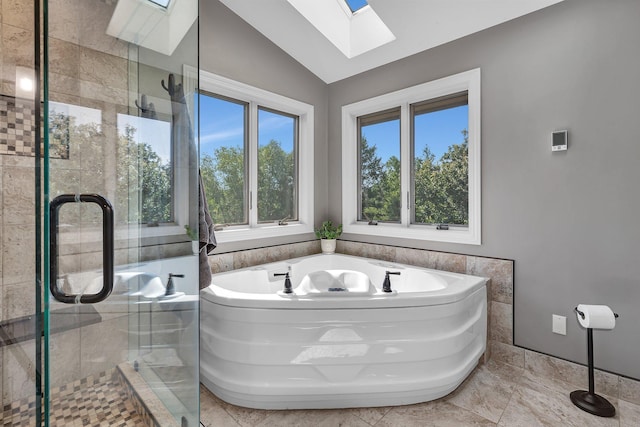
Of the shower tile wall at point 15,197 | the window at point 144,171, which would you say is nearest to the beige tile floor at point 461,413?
the shower tile wall at point 15,197

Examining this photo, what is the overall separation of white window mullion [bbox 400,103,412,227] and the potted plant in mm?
698

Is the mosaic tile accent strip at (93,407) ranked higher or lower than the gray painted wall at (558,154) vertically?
lower

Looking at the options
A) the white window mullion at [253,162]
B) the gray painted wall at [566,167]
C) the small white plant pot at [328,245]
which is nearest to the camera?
the gray painted wall at [566,167]

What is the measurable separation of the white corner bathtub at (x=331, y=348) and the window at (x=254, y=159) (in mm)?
960

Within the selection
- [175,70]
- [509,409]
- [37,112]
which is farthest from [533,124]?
[37,112]

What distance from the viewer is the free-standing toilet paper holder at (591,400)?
5.57 feet

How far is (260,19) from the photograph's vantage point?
101 inches

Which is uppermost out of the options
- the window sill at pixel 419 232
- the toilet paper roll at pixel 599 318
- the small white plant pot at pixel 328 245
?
the window sill at pixel 419 232

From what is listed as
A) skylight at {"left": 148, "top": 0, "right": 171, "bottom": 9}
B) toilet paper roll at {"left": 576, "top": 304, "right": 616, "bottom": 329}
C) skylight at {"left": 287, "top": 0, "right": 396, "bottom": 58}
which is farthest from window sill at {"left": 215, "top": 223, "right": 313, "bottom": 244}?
toilet paper roll at {"left": 576, "top": 304, "right": 616, "bottom": 329}

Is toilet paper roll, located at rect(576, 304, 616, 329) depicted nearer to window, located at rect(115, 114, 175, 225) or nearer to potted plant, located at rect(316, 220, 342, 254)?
potted plant, located at rect(316, 220, 342, 254)

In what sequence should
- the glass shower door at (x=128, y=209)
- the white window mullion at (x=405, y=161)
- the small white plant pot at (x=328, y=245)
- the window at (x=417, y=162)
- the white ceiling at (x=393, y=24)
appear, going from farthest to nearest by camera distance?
the small white plant pot at (x=328, y=245)
the white window mullion at (x=405, y=161)
the window at (x=417, y=162)
the white ceiling at (x=393, y=24)
the glass shower door at (x=128, y=209)

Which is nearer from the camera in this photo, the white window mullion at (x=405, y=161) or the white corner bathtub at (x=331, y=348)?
the white corner bathtub at (x=331, y=348)

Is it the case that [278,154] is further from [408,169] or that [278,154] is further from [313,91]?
[408,169]

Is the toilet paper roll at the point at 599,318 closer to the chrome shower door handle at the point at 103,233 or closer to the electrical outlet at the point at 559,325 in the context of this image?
the electrical outlet at the point at 559,325
